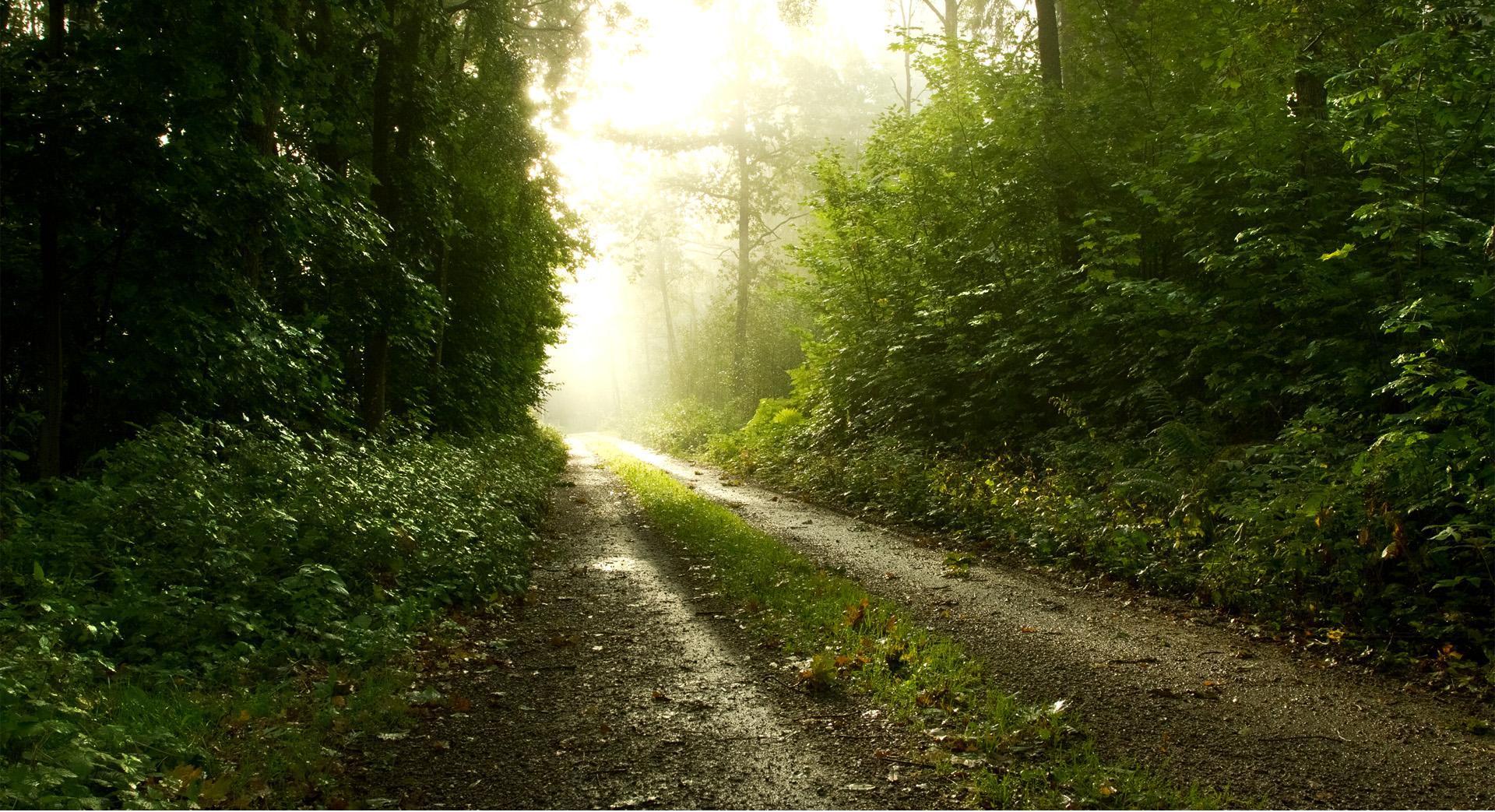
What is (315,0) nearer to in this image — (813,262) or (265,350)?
(265,350)

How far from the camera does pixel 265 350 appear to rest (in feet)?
28.3

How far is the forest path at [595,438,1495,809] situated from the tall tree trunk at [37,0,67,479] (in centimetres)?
765

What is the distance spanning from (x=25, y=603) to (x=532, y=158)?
13880 millimetres

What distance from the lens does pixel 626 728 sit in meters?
4.84

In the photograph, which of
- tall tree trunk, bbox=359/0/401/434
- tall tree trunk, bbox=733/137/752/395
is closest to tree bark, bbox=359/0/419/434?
tall tree trunk, bbox=359/0/401/434

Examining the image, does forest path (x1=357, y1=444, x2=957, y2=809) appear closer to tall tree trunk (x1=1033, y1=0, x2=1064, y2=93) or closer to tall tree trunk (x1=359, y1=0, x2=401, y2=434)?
tall tree trunk (x1=359, y1=0, x2=401, y2=434)

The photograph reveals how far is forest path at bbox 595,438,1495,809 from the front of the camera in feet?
13.1

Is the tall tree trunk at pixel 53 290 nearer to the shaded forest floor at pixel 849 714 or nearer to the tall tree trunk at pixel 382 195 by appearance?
the shaded forest floor at pixel 849 714

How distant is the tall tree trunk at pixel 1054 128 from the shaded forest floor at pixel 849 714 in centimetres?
731

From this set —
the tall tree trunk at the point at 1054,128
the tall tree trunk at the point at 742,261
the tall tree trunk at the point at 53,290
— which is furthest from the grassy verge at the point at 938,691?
the tall tree trunk at the point at 742,261

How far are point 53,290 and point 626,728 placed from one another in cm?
666

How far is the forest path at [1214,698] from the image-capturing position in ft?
13.1

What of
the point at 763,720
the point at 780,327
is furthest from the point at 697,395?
the point at 763,720

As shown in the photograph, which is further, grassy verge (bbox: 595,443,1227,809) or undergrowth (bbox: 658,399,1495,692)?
undergrowth (bbox: 658,399,1495,692)
